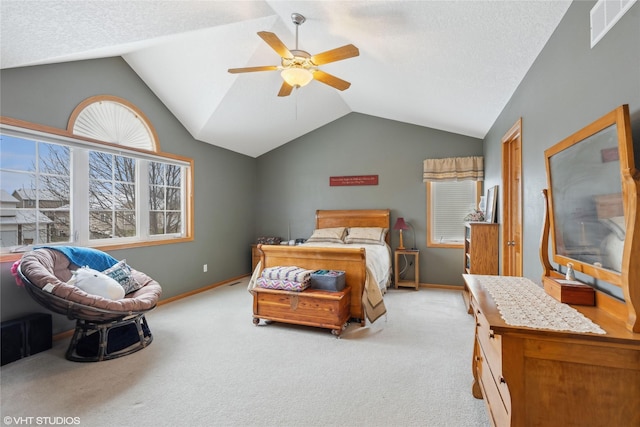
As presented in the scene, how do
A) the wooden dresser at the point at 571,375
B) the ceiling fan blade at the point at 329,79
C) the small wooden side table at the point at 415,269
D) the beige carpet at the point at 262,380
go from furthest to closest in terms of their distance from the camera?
the small wooden side table at the point at 415,269, the ceiling fan blade at the point at 329,79, the beige carpet at the point at 262,380, the wooden dresser at the point at 571,375

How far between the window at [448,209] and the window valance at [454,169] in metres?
0.16

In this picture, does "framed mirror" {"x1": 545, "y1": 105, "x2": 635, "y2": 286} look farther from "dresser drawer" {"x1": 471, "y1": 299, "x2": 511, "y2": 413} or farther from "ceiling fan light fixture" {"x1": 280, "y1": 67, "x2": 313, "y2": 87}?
"ceiling fan light fixture" {"x1": 280, "y1": 67, "x2": 313, "y2": 87}

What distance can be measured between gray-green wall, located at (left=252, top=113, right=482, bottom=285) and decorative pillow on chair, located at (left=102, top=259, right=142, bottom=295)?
3252 millimetres

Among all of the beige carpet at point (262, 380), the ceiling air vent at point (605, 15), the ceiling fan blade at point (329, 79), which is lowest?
the beige carpet at point (262, 380)

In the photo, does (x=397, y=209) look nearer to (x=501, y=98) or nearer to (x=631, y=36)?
(x=501, y=98)

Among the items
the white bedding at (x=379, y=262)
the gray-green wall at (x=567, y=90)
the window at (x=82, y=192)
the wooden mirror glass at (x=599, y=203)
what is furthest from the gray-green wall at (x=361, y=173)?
the wooden mirror glass at (x=599, y=203)

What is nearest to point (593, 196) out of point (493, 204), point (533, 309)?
point (533, 309)

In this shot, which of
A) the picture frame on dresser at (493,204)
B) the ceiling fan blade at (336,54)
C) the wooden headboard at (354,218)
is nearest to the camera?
the ceiling fan blade at (336,54)

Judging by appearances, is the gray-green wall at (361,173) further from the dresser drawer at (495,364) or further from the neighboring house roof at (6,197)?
the neighboring house roof at (6,197)

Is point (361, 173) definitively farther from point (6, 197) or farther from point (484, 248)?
point (6, 197)

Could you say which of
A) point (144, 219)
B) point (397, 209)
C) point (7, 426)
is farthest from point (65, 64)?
point (397, 209)

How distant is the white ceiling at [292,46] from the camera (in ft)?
7.04

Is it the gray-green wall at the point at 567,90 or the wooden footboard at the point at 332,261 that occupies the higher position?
the gray-green wall at the point at 567,90

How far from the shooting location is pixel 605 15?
1.38 m
